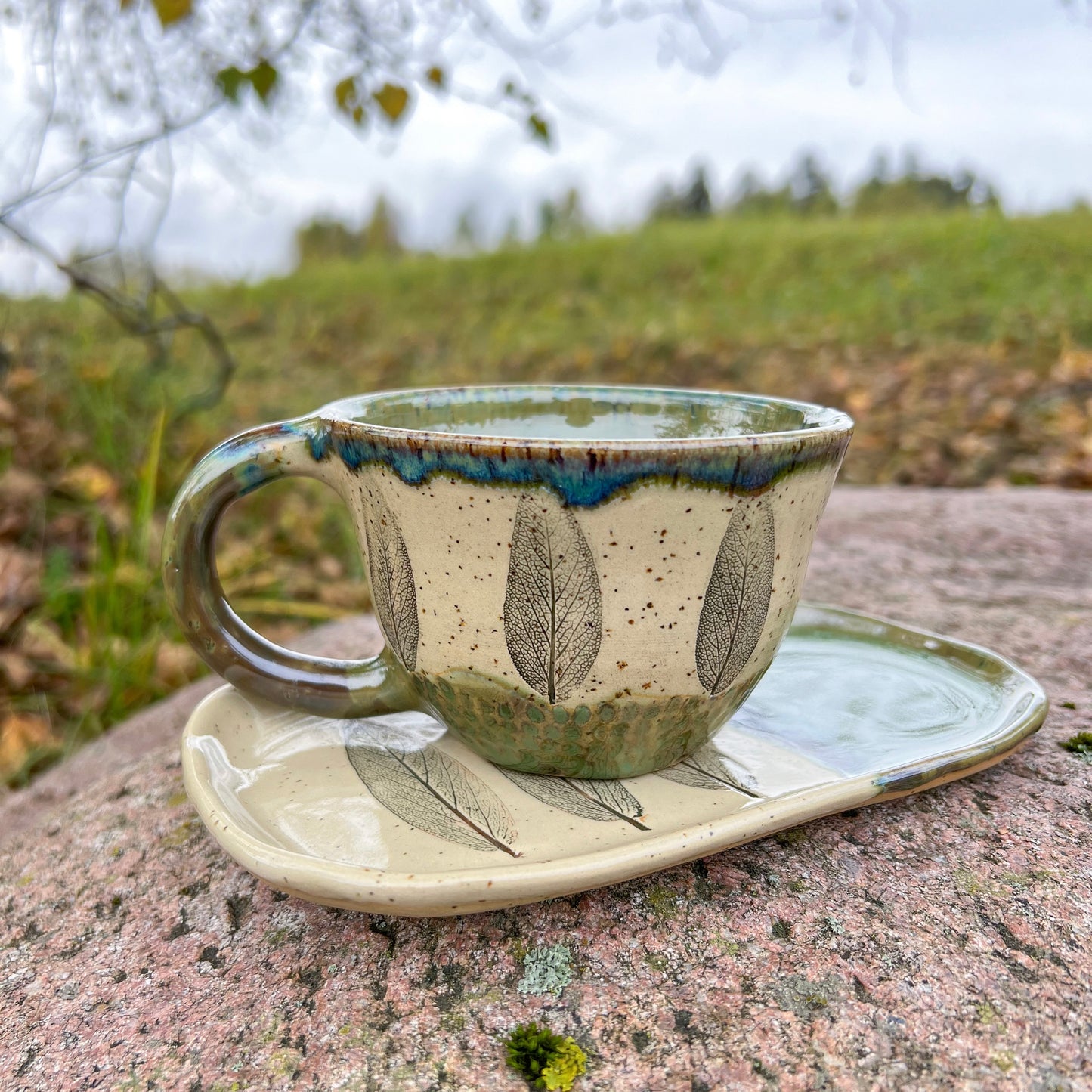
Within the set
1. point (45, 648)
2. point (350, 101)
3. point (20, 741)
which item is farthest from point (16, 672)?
point (350, 101)

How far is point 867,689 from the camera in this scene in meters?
1.00

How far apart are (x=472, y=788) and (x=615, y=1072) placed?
0.89ft

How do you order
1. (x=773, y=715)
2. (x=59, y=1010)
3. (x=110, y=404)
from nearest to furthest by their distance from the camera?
(x=59, y=1010), (x=773, y=715), (x=110, y=404)

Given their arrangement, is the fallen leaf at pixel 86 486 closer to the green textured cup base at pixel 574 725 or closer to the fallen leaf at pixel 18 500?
the fallen leaf at pixel 18 500

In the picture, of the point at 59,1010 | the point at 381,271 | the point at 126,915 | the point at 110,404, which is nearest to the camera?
the point at 59,1010

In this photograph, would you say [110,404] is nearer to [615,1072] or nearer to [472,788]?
[472,788]

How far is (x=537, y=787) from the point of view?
2.63 ft

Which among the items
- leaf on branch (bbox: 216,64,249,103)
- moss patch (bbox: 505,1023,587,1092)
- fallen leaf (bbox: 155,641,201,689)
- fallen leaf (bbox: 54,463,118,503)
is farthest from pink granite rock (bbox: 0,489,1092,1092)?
leaf on branch (bbox: 216,64,249,103)

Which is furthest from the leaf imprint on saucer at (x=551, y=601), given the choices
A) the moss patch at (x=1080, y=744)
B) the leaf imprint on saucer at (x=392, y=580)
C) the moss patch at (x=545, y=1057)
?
the moss patch at (x=1080, y=744)

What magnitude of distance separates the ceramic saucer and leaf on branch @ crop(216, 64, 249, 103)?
1.61 metres

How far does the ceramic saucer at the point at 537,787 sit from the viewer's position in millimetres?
650

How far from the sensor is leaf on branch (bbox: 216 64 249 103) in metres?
1.97

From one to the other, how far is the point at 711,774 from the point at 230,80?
1.91m

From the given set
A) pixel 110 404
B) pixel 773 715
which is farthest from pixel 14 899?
pixel 110 404
